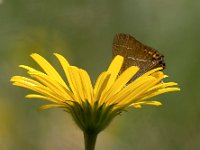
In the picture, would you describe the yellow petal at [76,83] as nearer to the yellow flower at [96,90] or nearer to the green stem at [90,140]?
the yellow flower at [96,90]

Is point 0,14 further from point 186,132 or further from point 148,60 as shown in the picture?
point 148,60

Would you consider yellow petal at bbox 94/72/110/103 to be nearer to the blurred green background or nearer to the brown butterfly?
the brown butterfly

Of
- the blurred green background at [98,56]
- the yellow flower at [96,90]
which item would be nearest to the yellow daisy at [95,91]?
the yellow flower at [96,90]

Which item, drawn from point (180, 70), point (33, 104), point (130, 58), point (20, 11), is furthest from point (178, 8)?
point (130, 58)

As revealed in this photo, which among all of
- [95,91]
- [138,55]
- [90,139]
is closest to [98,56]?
[138,55]

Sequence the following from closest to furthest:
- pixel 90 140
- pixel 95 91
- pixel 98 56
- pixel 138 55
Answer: pixel 90 140, pixel 95 91, pixel 138 55, pixel 98 56

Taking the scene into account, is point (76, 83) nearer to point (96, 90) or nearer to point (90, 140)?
point (96, 90)

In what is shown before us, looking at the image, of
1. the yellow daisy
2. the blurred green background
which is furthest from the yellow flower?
the blurred green background

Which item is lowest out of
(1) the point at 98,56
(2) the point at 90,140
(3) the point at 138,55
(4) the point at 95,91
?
(2) the point at 90,140
